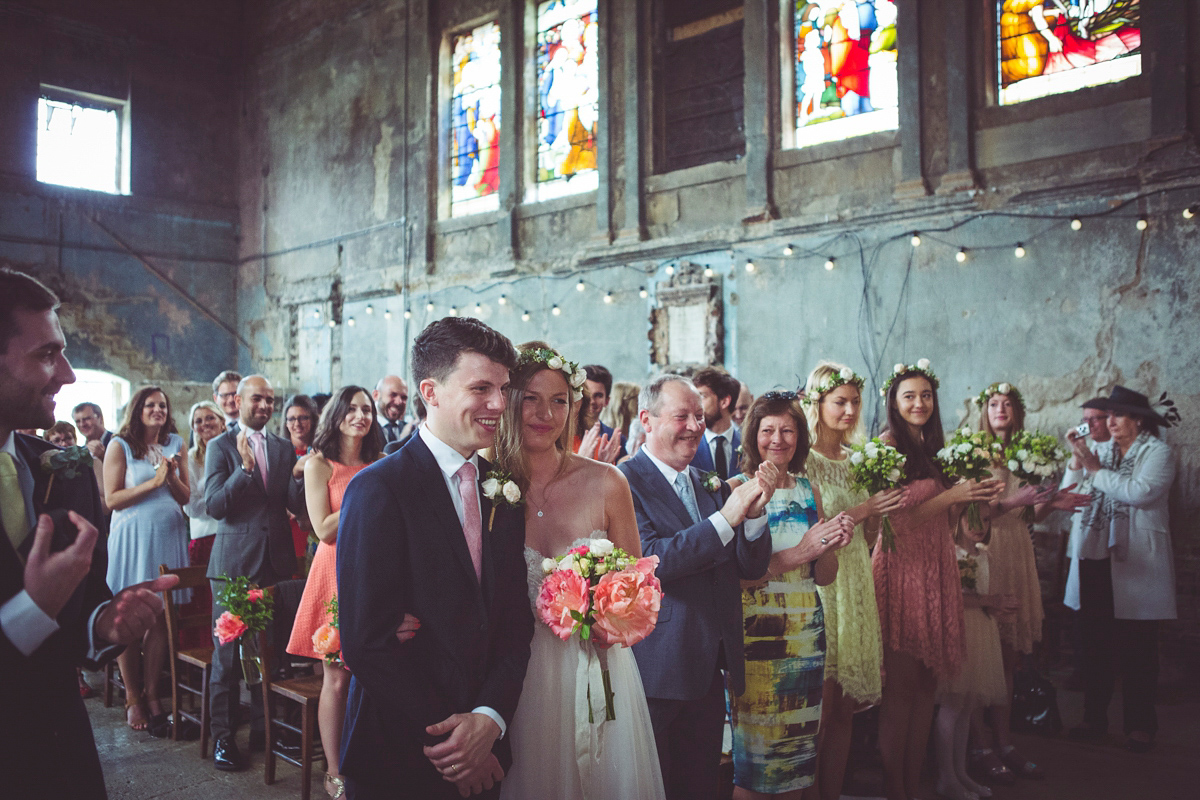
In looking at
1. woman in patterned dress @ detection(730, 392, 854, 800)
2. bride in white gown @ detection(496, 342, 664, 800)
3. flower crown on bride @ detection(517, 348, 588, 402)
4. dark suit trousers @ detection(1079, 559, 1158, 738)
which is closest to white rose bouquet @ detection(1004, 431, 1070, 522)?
dark suit trousers @ detection(1079, 559, 1158, 738)

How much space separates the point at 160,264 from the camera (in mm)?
14914

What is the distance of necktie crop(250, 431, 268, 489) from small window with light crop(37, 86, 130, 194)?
451 inches

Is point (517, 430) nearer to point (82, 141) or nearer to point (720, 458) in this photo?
point (720, 458)

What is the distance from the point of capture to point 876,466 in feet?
12.3

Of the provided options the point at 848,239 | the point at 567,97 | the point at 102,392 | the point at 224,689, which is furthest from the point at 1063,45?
the point at 102,392

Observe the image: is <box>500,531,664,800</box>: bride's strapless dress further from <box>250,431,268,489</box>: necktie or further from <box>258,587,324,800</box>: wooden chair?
<box>250,431,268,489</box>: necktie

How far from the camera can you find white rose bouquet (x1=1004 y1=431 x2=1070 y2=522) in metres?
4.76

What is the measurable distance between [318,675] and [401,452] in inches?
116

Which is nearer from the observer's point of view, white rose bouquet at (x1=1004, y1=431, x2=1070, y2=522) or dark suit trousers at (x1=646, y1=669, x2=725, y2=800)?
dark suit trousers at (x1=646, y1=669, x2=725, y2=800)

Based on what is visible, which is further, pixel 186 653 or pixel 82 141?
pixel 82 141

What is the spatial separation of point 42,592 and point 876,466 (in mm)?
3115

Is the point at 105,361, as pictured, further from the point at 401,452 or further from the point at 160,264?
the point at 401,452

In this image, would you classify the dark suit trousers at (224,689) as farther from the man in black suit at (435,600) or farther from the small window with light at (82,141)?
the small window with light at (82,141)

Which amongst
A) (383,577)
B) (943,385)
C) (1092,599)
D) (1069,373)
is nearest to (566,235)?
(943,385)
